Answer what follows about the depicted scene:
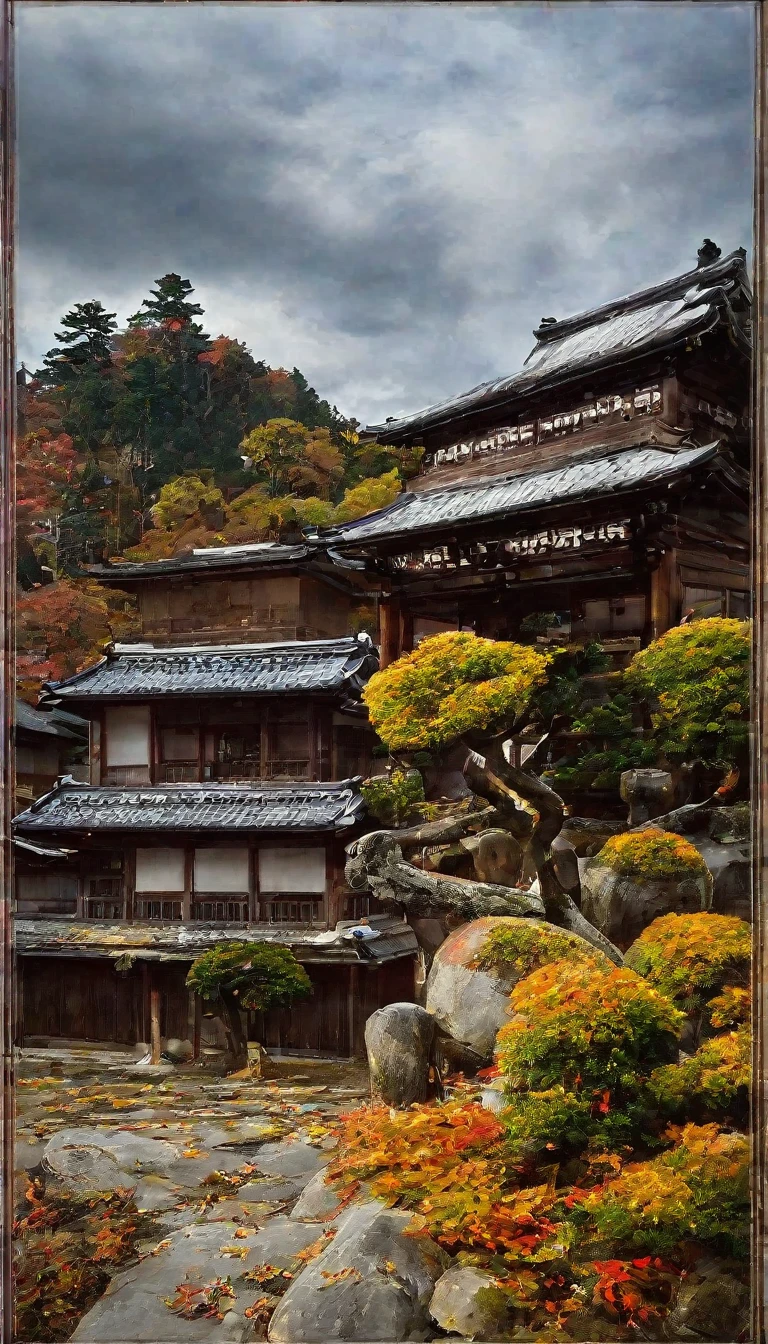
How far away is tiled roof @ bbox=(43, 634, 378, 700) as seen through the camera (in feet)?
14.4

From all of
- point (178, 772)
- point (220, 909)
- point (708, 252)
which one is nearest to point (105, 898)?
point (220, 909)

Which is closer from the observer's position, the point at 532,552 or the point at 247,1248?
the point at 247,1248

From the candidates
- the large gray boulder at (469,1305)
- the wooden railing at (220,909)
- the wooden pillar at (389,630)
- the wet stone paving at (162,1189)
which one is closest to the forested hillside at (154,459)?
the wooden pillar at (389,630)

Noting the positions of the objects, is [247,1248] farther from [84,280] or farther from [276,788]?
[84,280]

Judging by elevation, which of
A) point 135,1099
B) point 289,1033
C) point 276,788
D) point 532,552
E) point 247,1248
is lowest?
point 247,1248

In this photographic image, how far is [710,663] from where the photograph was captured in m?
4.05

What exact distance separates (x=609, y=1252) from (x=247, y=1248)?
4.75 ft

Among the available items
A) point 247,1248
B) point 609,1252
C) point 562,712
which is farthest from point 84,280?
point 609,1252

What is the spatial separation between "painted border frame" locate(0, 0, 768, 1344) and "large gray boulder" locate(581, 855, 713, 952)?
0.24 meters

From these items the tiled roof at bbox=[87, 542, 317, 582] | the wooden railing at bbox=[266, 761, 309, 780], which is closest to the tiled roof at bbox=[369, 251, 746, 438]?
the tiled roof at bbox=[87, 542, 317, 582]

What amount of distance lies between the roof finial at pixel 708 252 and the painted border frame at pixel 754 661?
0.17 m

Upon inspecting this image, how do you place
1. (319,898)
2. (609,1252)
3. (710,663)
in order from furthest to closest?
(319,898)
(710,663)
(609,1252)

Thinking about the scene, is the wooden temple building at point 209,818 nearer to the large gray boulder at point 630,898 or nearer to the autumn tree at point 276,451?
the autumn tree at point 276,451

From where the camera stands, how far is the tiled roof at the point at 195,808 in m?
4.32
